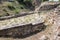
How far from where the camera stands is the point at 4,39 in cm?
676

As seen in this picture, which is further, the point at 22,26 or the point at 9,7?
the point at 9,7

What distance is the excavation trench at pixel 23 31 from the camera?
6.97 meters

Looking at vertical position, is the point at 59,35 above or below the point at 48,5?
above

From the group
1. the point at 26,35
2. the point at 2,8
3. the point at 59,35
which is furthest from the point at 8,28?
the point at 2,8

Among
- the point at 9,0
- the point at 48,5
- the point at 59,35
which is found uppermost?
the point at 59,35

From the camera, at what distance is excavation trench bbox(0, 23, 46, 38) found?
6.97 meters

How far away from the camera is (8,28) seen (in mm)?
6957

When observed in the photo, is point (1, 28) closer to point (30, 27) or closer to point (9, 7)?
point (30, 27)

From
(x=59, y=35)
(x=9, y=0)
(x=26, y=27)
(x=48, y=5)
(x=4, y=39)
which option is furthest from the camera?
(x=9, y=0)

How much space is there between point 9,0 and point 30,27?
16133 mm

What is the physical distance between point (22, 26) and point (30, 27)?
345 millimetres

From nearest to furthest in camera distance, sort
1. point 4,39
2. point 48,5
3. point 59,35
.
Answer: point 59,35, point 4,39, point 48,5

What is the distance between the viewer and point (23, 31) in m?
7.17

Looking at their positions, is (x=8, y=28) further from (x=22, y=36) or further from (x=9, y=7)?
(x=9, y=7)
